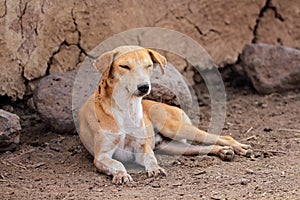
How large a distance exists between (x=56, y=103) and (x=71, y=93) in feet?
0.56

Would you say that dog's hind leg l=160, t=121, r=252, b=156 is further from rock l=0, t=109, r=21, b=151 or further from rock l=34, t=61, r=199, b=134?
rock l=0, t=109, r=21, b=151

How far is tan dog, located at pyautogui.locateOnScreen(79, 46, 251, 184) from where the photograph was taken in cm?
526

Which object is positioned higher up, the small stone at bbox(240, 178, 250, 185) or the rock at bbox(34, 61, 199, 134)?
the rock at bbox(34, 61, 199, 134)

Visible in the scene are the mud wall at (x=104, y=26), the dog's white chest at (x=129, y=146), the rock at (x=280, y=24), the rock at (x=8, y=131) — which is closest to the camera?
the dog's white chest at (x=129, y=146)

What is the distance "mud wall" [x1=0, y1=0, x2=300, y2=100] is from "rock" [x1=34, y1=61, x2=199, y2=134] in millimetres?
284

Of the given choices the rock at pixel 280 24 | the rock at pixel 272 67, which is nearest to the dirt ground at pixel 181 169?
the rock at pixel 272 67

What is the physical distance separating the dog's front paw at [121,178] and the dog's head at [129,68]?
0.59 meters

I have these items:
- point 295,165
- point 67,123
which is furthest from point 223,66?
point 295,165

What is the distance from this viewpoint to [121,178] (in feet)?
16.8

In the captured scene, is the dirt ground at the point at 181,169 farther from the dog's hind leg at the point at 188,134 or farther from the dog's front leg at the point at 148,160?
the dog's hind leg at the point at 188,134

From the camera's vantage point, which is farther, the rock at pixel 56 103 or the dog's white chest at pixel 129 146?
the rock at pixel 56 103

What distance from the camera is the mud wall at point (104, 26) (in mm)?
6359

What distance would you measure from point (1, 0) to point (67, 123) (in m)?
1.20

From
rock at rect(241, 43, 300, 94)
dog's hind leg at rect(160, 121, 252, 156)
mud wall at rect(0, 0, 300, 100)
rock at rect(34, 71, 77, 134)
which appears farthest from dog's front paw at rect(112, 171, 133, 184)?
rock at rect(241, 43, 300, 94)
